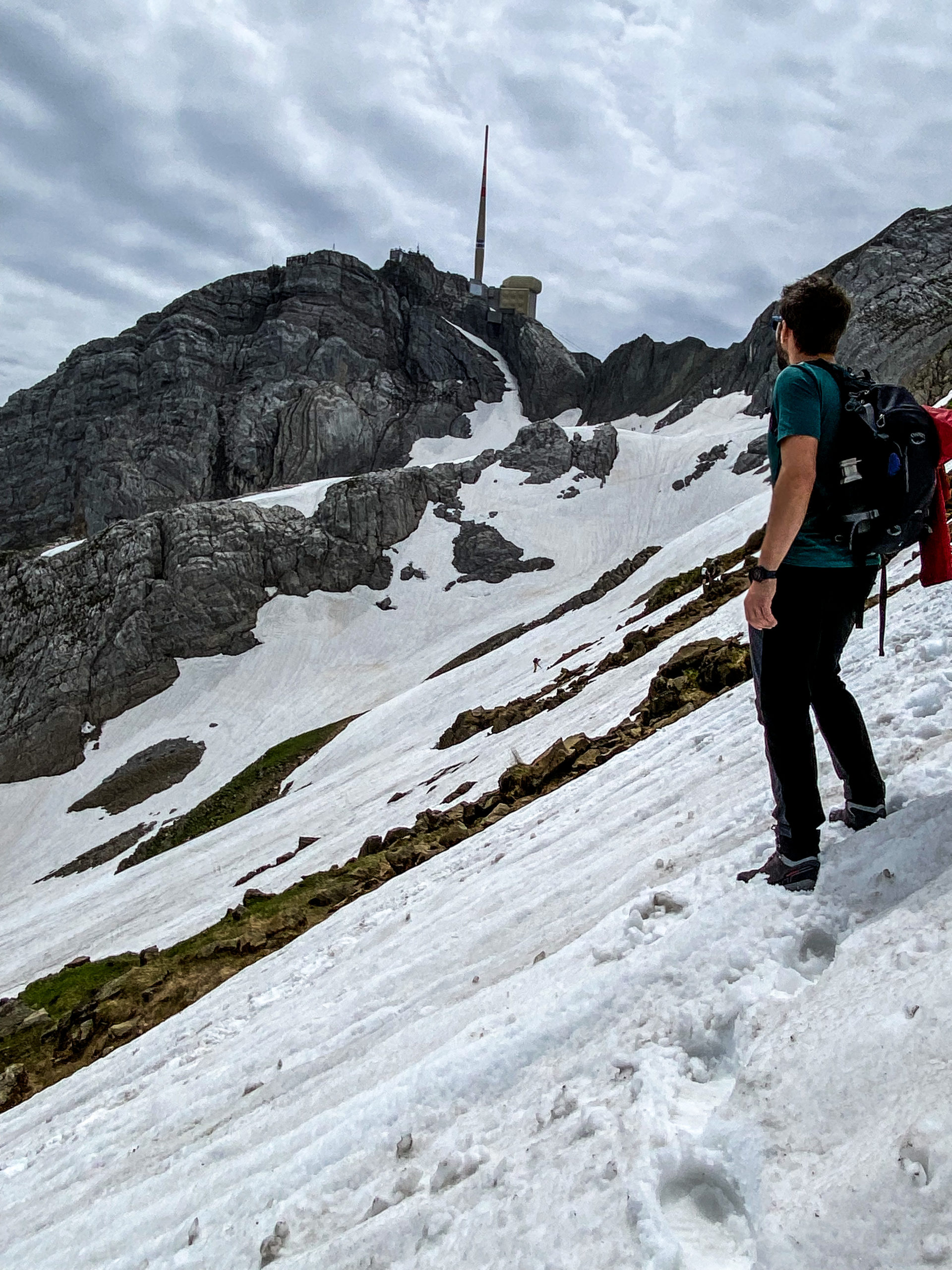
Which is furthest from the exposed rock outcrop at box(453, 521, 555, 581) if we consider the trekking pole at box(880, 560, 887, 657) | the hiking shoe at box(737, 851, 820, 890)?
the hiking shoe at box(737, 851, 820, 890)

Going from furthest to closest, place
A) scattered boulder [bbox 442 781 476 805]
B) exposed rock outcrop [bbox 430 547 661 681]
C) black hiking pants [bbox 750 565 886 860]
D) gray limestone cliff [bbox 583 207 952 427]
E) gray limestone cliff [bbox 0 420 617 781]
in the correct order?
gray limestone cliff [bbox 583 207 952 427], gray limestone cliff [bbox 0 420 617 781], exposed rock outcrop [bbox 430 547 661 681], scattered boulder [bbox 442 781 476 805], black hiking pants [bbox 750 565 886 860]

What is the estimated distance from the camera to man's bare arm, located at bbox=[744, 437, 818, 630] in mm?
3668

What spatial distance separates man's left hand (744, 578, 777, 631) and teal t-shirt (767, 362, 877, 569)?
0.85ft

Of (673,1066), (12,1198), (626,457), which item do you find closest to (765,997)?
(673,1066)

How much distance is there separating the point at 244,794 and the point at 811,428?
46569mm

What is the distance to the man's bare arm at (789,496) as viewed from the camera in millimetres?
3668

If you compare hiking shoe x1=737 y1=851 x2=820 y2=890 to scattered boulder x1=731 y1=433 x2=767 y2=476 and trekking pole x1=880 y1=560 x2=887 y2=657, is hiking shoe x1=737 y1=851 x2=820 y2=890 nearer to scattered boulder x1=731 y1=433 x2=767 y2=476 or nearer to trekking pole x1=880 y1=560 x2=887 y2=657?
trekking pole x1=880 y1=560 x2=887 y2=657

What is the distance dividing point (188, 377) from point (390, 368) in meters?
36.3

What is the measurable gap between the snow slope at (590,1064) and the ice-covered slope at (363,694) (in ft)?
28.8

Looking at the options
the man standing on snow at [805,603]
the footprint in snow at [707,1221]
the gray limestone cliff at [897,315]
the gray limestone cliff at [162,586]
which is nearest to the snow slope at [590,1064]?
the footprint in snow at [707,1221]

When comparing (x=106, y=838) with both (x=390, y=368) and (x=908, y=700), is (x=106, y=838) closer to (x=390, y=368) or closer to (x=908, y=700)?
(x=908, y=700)

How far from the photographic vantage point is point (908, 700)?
19.1ft

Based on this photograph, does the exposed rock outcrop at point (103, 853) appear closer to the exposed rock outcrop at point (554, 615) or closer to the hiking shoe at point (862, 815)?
the exposed rock outcrop at point (554, 615)

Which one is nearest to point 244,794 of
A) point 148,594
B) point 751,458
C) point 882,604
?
point 148,594
